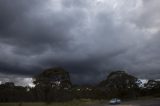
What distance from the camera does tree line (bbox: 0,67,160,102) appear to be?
92.9 metres

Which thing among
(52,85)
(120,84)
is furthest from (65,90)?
(120,84)

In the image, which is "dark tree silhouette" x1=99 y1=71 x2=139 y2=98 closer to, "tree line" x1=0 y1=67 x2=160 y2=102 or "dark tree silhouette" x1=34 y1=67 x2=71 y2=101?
"tree line" x1=0 y1=67 x2=160 y2=102

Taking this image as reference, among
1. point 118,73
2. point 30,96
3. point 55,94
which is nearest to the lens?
point 55,94

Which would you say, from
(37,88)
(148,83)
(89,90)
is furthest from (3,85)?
(148,83)

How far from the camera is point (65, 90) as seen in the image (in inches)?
3816

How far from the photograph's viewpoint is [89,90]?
110 meters

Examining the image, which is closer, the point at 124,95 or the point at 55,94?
the point at 55,94

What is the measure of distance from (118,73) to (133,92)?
30.3 feet

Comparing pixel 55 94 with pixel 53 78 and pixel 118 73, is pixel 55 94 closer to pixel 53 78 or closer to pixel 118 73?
pixel 53 78

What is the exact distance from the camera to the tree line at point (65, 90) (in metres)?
92.9

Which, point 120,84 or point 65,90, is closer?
point 65,90

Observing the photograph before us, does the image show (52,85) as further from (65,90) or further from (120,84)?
(120,84)

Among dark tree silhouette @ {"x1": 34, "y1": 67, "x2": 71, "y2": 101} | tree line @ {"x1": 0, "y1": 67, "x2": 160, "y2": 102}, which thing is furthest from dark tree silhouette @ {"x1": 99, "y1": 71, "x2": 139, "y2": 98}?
dark tree silhouette @ {"x1": 34, "y1": 67, "x2": 71, "y2": 101}

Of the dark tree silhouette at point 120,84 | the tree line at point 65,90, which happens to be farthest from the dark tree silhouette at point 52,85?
the dark tree silhouette at point 120,84
